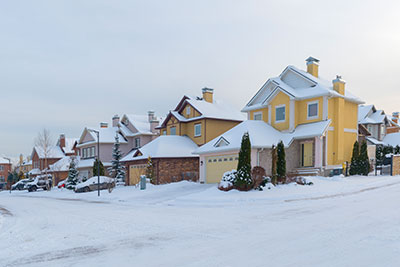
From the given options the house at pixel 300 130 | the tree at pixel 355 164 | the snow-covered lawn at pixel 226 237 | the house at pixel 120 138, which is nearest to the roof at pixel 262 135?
the house at pixel 300 130

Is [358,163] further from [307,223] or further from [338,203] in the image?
A: [307,223]

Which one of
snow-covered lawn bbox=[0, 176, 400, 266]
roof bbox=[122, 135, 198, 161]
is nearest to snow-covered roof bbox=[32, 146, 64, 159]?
roof bbox=[122, 135, 198, 161]

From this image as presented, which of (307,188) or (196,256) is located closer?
(196,256)

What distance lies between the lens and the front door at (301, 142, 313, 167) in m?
27.3

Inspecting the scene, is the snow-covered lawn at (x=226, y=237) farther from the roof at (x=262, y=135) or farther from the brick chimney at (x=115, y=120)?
the brick chimney at (x=115, y=120)

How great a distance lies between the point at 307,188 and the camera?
19.9 meters

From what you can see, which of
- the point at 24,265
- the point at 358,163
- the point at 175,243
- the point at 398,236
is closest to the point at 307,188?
the point at 358,163

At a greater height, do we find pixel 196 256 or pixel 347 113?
pixel 347 113

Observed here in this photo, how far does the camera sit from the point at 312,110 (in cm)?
2812

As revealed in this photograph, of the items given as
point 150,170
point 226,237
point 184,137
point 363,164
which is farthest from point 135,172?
point 226,237

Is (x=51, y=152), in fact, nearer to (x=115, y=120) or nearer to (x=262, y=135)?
(x=115, y=120)

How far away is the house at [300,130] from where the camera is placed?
86.2 feet

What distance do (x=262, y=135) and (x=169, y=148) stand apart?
10.4m

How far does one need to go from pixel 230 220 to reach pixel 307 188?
29.4 ft
